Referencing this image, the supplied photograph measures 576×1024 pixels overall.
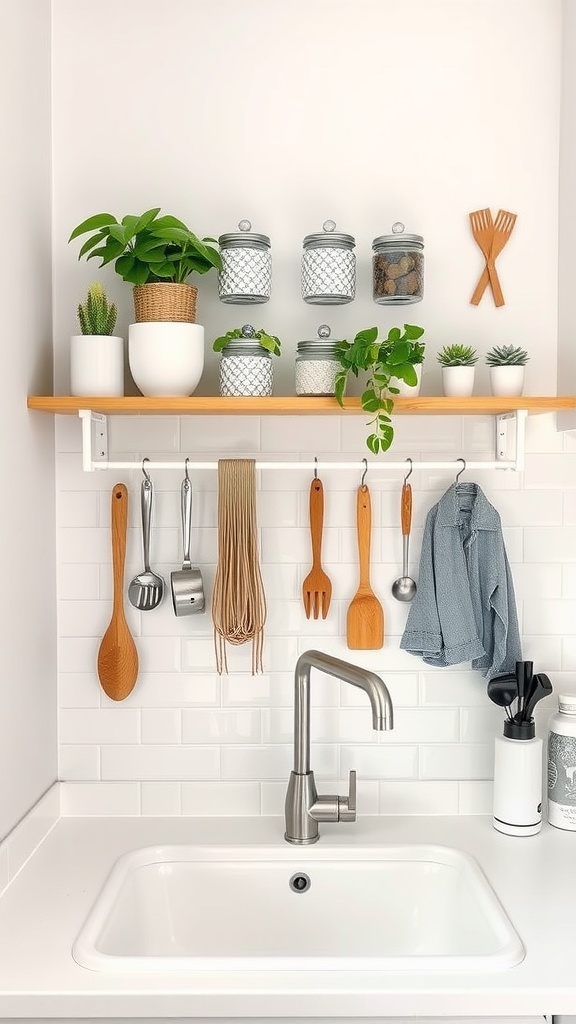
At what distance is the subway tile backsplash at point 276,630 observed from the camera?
1.81 meters

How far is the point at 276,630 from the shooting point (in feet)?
5.98

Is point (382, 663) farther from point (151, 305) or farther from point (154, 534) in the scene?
point (151, 305)

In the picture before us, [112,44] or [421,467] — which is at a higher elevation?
[112,44]

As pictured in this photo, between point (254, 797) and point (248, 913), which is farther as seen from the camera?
point (254, 797)

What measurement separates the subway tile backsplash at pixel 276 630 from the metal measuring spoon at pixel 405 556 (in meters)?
0.03

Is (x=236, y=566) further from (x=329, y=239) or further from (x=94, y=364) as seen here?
(x=329, y=239)

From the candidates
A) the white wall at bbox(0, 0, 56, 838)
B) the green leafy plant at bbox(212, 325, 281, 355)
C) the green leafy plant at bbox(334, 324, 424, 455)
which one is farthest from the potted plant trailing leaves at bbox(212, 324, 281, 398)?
the white wall at bbox(0, 0, 56, 838)

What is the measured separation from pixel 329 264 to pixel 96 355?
1.41 ft

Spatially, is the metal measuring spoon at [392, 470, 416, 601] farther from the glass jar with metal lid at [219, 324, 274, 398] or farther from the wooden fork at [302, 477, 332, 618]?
the glass jar with metal lid at [219, 324, 274, 398]

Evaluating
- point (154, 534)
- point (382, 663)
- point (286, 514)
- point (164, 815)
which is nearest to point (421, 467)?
point (286, 514)

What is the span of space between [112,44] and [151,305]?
552 mm

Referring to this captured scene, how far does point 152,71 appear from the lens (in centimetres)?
178

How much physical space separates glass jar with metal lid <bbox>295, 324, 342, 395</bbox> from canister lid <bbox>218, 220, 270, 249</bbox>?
0.64 ft

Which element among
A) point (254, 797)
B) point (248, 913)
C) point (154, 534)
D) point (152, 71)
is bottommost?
point (248, 913)
